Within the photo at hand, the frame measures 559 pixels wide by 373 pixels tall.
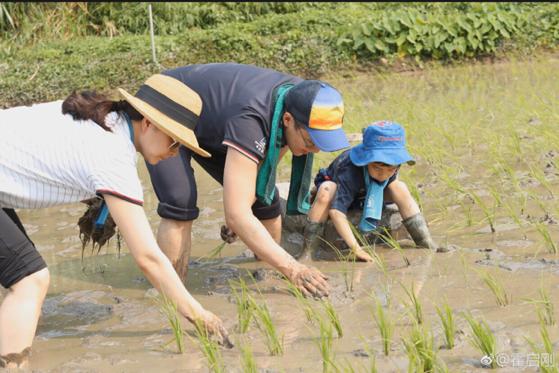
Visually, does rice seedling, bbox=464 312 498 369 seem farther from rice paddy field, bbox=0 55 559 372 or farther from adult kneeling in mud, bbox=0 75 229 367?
adult kneeling in mud, bbox=0 75 229 367

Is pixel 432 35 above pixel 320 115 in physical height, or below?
below

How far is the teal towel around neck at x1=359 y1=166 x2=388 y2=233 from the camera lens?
14.0ft

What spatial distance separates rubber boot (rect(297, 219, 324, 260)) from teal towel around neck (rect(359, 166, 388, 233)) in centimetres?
22

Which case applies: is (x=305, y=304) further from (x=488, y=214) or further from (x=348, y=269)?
(x=488, y=214)

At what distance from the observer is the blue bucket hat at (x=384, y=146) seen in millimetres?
4105

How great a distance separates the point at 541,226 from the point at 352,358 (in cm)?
137

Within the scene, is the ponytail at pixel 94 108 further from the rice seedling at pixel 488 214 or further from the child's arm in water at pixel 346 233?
the rice seedling at pixel 488 214

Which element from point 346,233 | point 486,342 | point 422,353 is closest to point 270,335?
point 422,353

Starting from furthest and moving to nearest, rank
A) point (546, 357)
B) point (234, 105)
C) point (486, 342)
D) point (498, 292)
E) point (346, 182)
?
point (346, 182) < point (234, 105) < point (498, 292) < point (486, 342) < point (546, 357)

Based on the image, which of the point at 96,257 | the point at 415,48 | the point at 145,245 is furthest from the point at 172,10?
the point at 145,245

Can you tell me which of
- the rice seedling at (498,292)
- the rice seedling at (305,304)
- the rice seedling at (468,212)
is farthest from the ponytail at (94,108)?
the rice seedling at (468,212)

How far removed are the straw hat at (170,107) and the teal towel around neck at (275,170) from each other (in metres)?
0.65

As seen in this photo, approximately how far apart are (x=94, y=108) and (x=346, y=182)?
170 centimetres

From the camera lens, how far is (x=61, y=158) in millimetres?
2971
